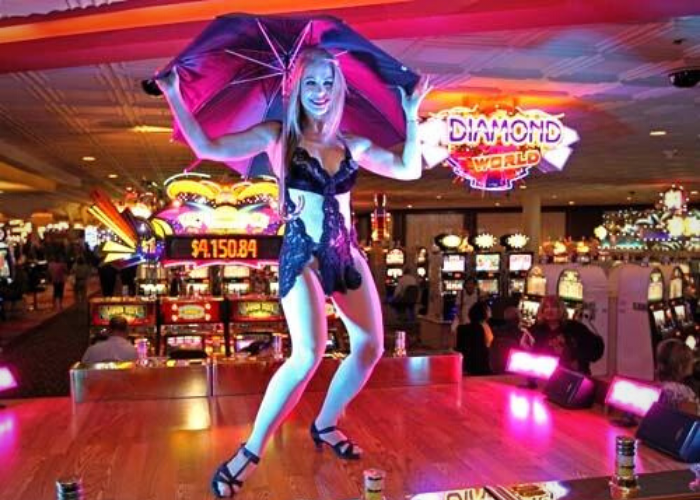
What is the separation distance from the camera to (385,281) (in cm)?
1825

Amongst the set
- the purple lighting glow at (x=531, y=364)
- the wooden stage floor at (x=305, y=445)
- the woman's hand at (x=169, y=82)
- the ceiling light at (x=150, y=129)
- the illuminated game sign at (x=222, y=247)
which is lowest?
the wooden stage floor at (x=305, y=445)

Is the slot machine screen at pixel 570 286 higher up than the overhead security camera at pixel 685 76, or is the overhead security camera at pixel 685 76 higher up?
the overhead security camera at pixel 685 76

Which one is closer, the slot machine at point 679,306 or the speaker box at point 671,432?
the speaker box at point 671,432

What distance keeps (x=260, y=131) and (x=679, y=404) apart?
262 centimetres

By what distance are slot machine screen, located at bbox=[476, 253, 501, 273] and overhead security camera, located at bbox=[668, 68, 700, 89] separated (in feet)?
28.1

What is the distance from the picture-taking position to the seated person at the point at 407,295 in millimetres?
15828

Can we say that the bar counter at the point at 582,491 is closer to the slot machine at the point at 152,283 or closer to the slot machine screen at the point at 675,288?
the slot machine screen at the point at 675,288

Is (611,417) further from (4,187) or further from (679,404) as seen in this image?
(4,187)

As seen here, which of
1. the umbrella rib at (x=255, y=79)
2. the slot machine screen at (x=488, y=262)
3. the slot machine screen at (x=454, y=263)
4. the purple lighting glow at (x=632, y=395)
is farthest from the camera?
the slot machine screen at (x=454, y=263)

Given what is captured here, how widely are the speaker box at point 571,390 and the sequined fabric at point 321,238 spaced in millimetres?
2053

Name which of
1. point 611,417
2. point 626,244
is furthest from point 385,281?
point 611,417

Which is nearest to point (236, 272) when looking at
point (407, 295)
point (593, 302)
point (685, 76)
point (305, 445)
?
point (593, 302)

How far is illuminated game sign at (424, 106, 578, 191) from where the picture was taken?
7129 millimetres

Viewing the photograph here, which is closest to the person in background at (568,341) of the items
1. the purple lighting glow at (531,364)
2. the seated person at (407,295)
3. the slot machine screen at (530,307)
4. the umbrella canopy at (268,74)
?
the purple lighting glow at (531,364)
